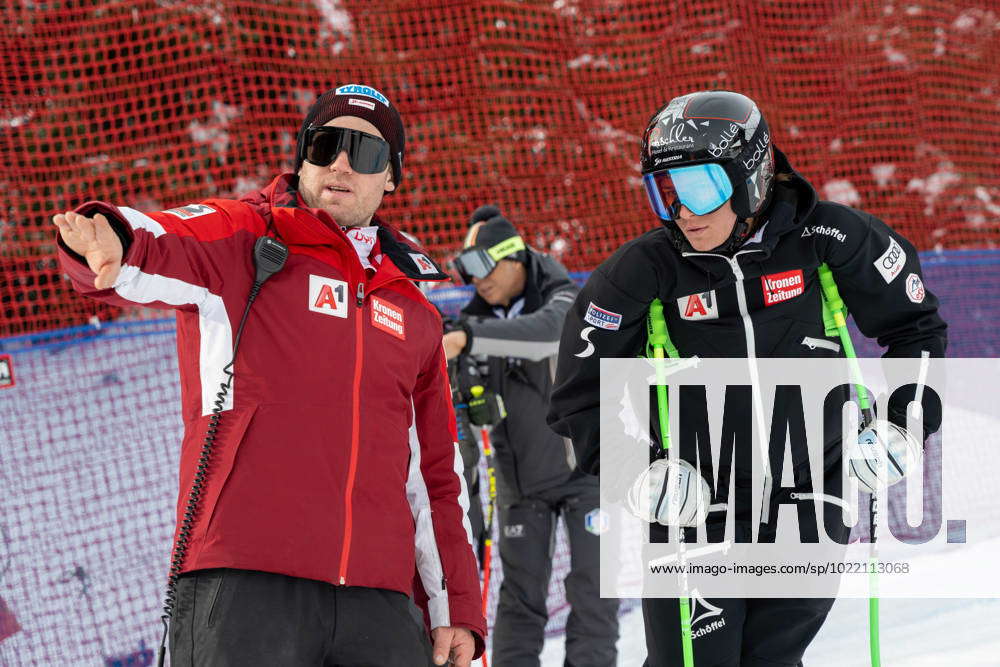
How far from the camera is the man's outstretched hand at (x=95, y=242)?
1912 mm

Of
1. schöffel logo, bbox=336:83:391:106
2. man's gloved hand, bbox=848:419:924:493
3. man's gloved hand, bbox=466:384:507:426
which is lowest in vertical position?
man's gloved hand, bbox=848:419:924:493

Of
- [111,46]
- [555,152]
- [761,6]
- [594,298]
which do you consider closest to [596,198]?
[555,152]

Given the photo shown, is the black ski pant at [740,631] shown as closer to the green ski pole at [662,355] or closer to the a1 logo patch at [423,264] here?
the green ski pole at [662,355]

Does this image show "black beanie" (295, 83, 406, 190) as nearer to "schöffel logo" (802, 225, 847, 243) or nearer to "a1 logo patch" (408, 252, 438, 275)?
"a1 logo patch" (408, 252, 438, 275)

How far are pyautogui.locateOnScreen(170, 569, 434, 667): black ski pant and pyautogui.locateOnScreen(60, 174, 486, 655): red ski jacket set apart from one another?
40mm

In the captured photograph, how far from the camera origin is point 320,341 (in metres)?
2.34

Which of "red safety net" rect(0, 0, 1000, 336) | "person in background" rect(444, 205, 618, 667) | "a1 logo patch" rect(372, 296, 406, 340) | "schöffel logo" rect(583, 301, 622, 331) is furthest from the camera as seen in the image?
"red safety net" rect(0, 0, 1000, 336)

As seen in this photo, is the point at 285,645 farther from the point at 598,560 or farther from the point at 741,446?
the point at 598,560

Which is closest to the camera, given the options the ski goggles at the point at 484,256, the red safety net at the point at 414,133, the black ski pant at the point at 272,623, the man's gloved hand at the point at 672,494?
the black ski pant at the point at 272,623

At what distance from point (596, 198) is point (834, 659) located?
4.39 m

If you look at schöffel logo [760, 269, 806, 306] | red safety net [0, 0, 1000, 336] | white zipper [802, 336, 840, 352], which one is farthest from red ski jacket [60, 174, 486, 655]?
red safety net [0, 0, 1000, 336]

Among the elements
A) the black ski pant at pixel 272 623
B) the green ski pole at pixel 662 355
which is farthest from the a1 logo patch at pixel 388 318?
the green ski pole at pixel 662 355

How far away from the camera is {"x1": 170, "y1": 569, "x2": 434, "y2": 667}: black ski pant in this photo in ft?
7.00

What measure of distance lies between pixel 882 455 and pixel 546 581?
2.21 metres
